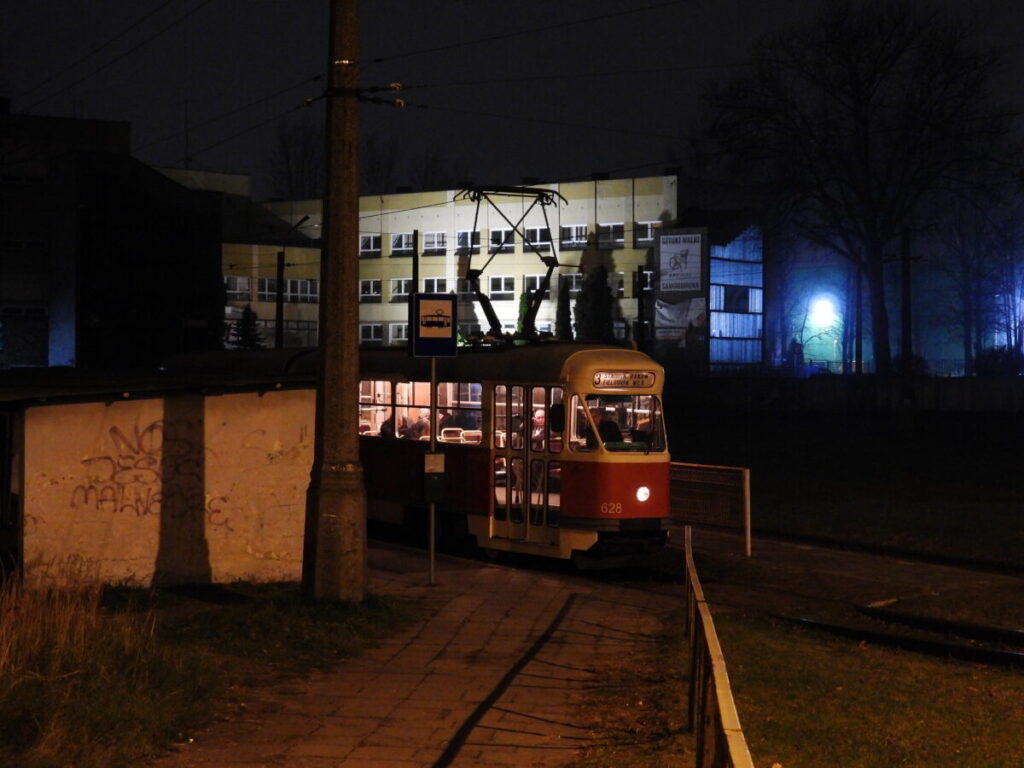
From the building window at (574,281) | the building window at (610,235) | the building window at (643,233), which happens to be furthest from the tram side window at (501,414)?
the building window at (610,235)

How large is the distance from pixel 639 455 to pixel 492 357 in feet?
8.82

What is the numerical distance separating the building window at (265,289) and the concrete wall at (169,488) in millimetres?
68432

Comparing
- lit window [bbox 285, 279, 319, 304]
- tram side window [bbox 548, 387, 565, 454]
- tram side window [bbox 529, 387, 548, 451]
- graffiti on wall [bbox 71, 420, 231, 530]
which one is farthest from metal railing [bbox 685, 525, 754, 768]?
lit window [bbox 285, 279, 319, 304]

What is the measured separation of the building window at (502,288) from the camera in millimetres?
76875

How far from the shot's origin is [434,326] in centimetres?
1459

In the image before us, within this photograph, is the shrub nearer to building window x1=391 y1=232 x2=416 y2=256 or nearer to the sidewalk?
building window x1=391 y1=232 x2=416 y2=256

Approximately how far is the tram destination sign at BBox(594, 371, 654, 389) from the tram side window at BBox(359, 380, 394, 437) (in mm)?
4452

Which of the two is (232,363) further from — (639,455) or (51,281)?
(51,281)

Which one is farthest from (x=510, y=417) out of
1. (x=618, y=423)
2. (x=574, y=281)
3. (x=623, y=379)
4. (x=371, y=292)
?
(x=371, y=292)

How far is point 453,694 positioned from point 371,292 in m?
74.9

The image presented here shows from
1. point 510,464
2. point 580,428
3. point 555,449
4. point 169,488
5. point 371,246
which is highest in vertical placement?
point 371,246

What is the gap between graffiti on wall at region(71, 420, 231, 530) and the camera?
13.5 m

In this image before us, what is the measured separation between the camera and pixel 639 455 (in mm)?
17391

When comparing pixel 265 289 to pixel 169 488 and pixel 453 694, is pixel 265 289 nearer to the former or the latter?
pixel 169 488
